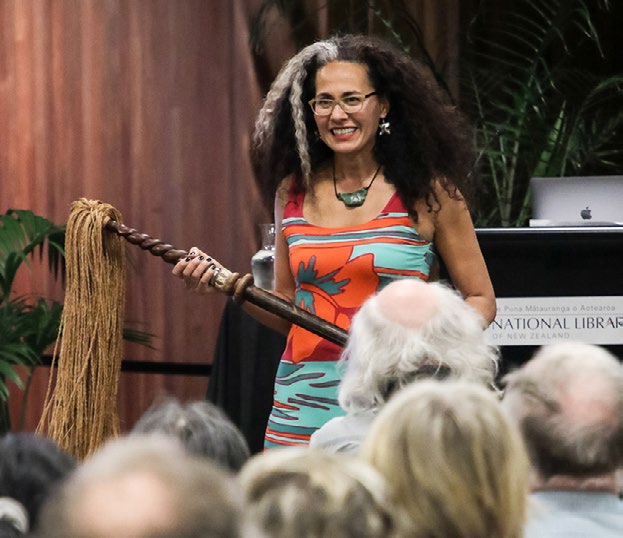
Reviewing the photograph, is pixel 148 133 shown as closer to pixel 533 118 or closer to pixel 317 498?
pixel 533 118

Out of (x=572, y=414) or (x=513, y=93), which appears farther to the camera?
(x=513, y=93)

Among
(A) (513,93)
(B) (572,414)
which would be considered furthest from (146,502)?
(A) (513,93)

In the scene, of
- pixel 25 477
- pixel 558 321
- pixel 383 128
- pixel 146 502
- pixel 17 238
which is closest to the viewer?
pixel 146 502

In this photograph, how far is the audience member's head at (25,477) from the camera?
131 cm

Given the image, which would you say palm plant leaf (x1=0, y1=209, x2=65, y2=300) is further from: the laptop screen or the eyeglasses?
the eyeglasses

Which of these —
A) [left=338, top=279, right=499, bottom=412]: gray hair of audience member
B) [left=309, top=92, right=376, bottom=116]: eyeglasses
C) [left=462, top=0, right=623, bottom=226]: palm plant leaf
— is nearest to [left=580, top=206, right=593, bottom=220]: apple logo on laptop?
[left=462, top=0, right=623, bottom=226]: palm plant leaf

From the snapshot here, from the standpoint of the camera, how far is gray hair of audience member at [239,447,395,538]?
1.15 m

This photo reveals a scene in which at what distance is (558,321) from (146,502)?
6.36 feet

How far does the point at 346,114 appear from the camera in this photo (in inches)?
92.0

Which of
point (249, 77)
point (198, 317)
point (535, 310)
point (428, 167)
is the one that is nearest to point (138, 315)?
point (198, 317)

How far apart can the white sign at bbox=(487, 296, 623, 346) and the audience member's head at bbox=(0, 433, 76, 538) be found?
1565mm

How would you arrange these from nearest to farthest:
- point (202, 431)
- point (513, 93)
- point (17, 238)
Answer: point (202, 431) → point (17, 238) → point (513, 93)

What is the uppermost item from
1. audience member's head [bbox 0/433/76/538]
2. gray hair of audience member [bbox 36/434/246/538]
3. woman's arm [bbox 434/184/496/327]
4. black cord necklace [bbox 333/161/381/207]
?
black cord necklace [bbox 333/161/381/207]

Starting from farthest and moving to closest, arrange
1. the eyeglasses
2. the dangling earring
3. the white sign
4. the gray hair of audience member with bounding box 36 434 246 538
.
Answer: the white sign < the dangling earring < the eyeglasses < the gray hair of audience member with bounding box 36 434 246 538
